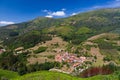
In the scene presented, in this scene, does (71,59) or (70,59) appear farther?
(70,59)

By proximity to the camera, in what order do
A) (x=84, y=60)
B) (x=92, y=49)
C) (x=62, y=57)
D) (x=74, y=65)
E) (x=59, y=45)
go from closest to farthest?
(x=74, y=65)
(x=84, y=60)
(x=62, y=57)
(x=92, y=49)
(x=59, y=45)

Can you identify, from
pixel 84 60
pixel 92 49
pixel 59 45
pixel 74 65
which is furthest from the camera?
pixel 59 45

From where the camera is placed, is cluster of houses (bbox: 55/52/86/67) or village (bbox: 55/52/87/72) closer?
village (bbox: 55/52/87/72)

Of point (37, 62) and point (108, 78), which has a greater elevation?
point (108, 78)

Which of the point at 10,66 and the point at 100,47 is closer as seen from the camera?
the point at 10,66

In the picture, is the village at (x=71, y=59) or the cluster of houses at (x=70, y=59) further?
the cluster of houses at (x=70, y=59)

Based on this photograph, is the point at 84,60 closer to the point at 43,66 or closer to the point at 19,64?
the point at 43,66

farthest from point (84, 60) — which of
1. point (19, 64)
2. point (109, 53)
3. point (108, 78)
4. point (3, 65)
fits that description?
point (108, 78)

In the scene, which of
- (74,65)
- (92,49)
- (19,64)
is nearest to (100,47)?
(92,49)
